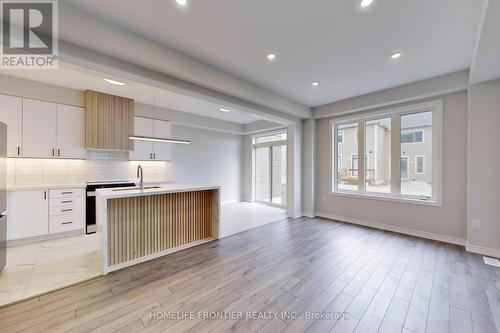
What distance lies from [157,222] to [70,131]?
2741mm

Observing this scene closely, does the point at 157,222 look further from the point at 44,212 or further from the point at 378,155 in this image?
the point at 378,155

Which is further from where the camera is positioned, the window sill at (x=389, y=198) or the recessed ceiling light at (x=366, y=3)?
the window sill at (x=389, y=198)

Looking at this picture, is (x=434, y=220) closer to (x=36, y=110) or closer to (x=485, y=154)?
(x=485, y=154)

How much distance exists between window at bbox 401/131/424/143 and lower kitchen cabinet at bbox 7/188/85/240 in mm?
6588

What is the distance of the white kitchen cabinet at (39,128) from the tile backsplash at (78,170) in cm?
33

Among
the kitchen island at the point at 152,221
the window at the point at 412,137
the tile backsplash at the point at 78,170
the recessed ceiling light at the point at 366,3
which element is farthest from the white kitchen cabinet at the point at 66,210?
the window at the point at 412,137

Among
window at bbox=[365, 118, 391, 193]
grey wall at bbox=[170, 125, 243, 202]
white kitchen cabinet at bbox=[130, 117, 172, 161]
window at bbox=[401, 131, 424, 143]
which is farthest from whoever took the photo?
grey wall at bbox=[170, 125, 243, 202]

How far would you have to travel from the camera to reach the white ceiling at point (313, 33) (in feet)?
6.50

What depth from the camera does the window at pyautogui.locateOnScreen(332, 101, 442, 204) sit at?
384 cm

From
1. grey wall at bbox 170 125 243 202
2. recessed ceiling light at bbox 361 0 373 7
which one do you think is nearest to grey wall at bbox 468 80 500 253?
recessed ceiling light at bbox 361 0 373 7

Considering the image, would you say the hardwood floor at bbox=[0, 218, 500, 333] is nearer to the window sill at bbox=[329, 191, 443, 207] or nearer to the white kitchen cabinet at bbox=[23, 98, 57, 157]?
the window sill at bbox=[329, 191, 443, 207]

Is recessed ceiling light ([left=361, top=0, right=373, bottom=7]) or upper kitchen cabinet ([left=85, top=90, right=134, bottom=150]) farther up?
recessed ceiling light ([left=361, top=0, right=373, bottom=7])

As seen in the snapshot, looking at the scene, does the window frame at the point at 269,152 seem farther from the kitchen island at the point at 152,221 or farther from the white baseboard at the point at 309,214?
the kitchen island at the point at 152,221

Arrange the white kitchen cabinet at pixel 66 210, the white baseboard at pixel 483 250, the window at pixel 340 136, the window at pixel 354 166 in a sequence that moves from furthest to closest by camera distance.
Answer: the window at pixel 340 136 < the window at pixel 354 166 < the white kitchen cabinet at pixel 66 210 < the white baseboard at pixel 483 250
